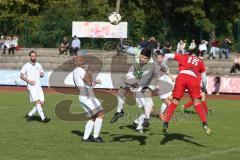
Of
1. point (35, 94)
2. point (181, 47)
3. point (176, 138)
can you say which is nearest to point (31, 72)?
point (35, 94)

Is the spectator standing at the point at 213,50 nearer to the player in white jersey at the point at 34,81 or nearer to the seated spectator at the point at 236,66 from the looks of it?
the seated spectator at the point at 236,66

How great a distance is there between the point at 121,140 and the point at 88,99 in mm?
1311

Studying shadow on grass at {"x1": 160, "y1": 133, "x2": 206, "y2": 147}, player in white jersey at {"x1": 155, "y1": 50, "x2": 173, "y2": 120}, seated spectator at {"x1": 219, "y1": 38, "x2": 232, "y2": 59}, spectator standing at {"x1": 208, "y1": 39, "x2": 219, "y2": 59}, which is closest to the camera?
shadow on grass at {"x1": 160, "y1": 133, "x2": 206, "y2": 147}

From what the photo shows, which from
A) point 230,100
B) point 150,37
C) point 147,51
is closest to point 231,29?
point 150,37

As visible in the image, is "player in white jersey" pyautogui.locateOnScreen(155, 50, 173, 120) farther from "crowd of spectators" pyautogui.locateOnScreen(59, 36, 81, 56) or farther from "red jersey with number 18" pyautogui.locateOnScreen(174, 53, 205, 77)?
"crowd of spectators" pyautogui.locateOnScreen(59, 36, 81, 56)

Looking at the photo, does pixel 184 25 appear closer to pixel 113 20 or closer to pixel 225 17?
pixel 225 17

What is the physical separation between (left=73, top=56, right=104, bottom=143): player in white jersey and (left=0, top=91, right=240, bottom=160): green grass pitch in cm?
35

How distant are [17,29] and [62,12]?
351 centimetres

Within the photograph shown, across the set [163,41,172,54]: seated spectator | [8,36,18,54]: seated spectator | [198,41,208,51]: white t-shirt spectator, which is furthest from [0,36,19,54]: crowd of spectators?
[198,41,208,51]: white t-shirt spectator

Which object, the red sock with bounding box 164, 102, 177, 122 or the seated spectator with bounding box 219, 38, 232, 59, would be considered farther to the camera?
the seated spectator with bounding box 219, 38, 232, 59

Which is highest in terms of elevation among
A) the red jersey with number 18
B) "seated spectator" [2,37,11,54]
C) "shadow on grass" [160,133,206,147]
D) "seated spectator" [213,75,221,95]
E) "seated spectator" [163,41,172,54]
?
the red jersey with number 18

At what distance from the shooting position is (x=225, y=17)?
190ft

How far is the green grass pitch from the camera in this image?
12258mm

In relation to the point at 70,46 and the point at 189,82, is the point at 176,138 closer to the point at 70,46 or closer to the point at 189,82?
the point at 189,82
